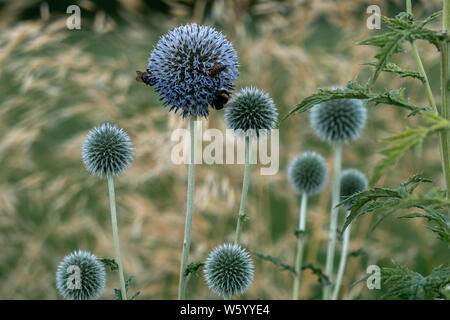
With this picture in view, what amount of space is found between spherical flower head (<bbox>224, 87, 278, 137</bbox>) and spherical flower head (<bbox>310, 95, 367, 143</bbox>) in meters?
0.48

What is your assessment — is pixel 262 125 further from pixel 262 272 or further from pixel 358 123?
pixel 262 272

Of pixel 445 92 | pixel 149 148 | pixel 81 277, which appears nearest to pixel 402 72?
pixel 445 92

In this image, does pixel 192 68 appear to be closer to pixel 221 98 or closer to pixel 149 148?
pixel 221 98

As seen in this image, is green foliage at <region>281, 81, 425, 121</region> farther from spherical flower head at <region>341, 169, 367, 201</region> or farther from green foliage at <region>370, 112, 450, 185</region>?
spherical flower head at <region>341, 169, 367, 201</region>

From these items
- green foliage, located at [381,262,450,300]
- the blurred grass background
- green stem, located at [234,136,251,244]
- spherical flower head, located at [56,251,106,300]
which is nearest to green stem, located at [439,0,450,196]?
green foliage, located at [381,262,450,300]

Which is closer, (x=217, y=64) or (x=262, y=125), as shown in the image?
(x=217, y=64)

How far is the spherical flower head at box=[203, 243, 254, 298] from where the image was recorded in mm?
1317

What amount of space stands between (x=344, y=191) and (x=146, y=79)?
965mm

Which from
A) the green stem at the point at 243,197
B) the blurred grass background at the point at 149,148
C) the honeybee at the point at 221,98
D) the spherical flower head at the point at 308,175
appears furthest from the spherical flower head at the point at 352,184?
the honeybee at the point at 221,98

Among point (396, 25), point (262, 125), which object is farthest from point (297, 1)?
point (396, 25)

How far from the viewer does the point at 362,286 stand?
203 cm

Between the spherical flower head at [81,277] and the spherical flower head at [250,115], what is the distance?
1.92 ft

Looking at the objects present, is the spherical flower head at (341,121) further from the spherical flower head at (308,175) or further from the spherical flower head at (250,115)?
the spherical flower head at (250,115)

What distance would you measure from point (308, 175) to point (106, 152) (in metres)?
0.84
